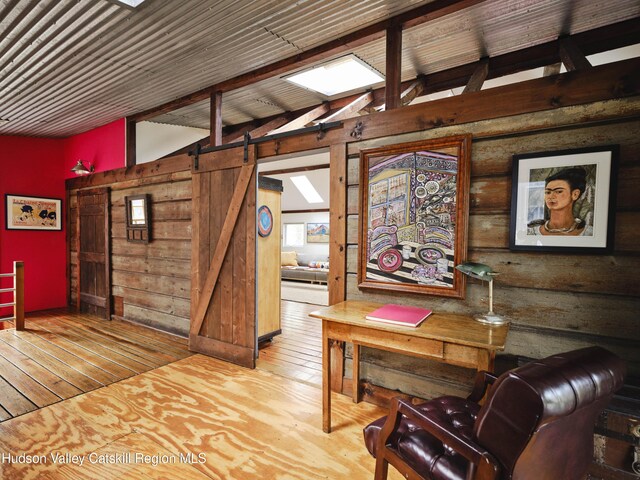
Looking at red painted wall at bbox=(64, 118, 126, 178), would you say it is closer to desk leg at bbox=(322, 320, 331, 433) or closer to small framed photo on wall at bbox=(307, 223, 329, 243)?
desk leg at bbox=(322, 320, 331, 433)

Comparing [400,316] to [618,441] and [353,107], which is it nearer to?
[618,441]

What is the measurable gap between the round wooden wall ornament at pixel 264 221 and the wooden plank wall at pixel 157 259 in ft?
Result: 3.02

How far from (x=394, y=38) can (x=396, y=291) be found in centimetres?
195

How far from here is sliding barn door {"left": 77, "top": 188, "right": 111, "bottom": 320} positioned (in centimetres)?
482

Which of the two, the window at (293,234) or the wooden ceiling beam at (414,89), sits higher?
the wooden ceiling beam at (414,89)

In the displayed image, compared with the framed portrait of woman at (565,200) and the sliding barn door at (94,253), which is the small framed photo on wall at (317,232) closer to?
the sliding barn door at (94,253)

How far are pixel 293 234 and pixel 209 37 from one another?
7410mm

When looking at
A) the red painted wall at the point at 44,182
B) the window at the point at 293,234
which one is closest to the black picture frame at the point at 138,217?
the red painted wall at the point at 44,182

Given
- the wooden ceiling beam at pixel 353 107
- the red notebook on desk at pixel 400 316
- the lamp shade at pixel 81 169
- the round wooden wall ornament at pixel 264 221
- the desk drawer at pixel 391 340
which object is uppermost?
the wooden ceiling beam at pixel 353 107

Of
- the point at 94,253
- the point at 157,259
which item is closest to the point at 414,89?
the point at 157,259

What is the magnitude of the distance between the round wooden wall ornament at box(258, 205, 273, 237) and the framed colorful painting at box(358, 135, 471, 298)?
1569mm

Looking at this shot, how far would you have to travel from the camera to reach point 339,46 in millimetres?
2580

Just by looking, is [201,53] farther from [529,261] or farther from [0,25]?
[529,261]

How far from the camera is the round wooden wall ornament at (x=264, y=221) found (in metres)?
3.71
